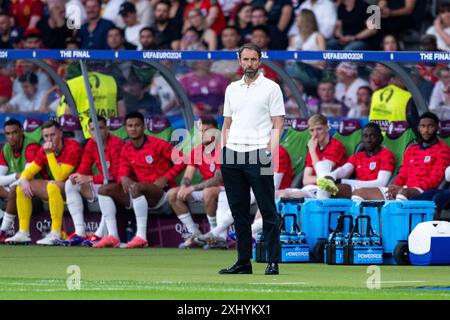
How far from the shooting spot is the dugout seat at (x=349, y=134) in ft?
64.2

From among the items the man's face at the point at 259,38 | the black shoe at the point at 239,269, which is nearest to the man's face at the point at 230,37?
the man's face at the point at 259,38

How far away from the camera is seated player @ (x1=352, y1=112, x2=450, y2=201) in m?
18.2

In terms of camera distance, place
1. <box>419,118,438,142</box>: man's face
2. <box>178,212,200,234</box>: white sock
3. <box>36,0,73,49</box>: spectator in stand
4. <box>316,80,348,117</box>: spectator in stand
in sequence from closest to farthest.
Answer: <box>419,118,438,142</box>: man's face → <box>178,212,200,234</box>: white sock → <box>316,80,348,117</box>: spectator in stand → <box>36,0,73,49</box>: spectator in stand

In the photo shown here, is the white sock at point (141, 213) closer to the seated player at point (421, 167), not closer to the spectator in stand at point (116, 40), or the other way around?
the seated player at point (421, 167)

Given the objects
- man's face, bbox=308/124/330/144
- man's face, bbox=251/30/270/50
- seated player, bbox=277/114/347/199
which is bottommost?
seated player, bbox=277/114/347/199

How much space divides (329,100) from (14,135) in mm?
4500

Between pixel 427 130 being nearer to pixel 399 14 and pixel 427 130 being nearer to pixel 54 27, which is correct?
pixel 399 14

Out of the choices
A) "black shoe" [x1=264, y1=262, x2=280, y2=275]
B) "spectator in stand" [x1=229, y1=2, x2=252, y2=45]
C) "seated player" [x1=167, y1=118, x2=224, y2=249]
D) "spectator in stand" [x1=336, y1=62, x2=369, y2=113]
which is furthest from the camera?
"spectator in stand" [x1=229, y1=2, x2=252, y2=45]

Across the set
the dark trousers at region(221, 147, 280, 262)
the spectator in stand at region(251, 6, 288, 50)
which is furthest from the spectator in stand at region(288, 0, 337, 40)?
the dark trousers at region(221, 147, 280, 262)

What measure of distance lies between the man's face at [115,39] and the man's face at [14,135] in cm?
394

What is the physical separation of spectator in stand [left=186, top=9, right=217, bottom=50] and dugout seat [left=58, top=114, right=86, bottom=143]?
13.6 feet

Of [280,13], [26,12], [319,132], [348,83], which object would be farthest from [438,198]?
[26,12]

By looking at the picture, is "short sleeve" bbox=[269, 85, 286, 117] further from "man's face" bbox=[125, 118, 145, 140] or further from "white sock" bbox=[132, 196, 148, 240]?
"man's face" bbox=[125, 118, 145, 140]
